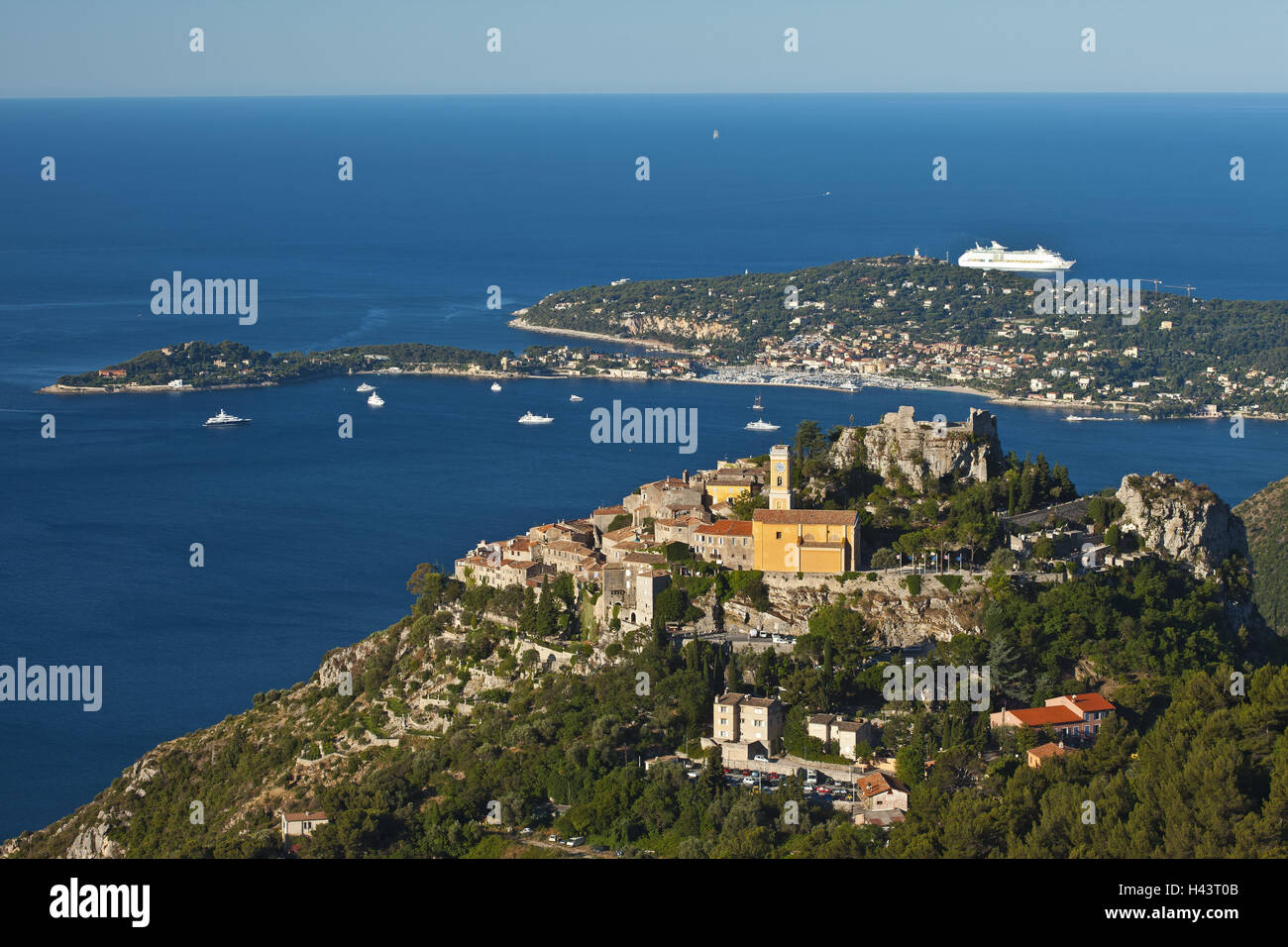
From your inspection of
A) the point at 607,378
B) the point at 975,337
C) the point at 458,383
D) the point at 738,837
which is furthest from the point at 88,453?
the point at 738,837

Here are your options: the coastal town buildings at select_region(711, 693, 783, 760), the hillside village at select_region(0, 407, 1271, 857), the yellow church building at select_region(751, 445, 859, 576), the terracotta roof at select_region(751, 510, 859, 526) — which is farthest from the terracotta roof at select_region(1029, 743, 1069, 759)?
the terracotta roof at select_region(751, 510, 859, 526)

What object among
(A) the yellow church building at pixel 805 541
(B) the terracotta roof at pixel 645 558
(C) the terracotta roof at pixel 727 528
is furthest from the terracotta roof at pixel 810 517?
(B) the terracotta roof at pixel 645 558

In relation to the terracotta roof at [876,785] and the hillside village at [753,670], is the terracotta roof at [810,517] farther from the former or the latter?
the terracotta roof at [876,785]

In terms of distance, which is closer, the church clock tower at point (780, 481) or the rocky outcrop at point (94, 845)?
the rocky outcrop at point (94, 845)

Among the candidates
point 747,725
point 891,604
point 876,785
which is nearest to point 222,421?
point 891,604

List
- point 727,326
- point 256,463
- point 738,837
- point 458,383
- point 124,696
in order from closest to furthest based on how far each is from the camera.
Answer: point 738,837
point 124,696
point 256,463
point 458,383
point 727,326

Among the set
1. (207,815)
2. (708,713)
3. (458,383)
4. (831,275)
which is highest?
(831,275)

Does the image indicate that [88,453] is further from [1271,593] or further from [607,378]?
[1271,593]
